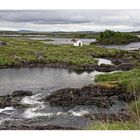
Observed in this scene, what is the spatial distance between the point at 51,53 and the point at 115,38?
88 centimetres

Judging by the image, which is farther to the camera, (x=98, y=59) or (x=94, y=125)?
(x=98, y=59)

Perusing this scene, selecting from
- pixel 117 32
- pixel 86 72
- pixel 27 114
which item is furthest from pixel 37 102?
pixel 117 32

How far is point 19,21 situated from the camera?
6.54m

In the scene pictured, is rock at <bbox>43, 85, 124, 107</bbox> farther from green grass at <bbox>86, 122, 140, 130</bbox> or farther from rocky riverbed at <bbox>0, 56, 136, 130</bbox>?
green grass at <bbox>86, 122, 140, 130</bbox>

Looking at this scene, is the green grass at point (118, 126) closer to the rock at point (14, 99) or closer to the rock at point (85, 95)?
the rock at point (85, 95)

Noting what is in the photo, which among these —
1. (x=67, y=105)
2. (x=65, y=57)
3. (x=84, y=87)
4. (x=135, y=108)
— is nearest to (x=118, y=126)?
(x=135, y=108)

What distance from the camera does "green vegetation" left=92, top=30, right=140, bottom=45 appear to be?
657 centimetres

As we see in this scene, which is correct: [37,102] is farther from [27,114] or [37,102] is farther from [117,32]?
[117,32]

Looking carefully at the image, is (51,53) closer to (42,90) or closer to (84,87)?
(42,90)

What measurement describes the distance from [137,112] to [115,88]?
66 centimetres

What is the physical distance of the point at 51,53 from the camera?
→ 7.04 metres

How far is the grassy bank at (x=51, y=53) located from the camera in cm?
678
